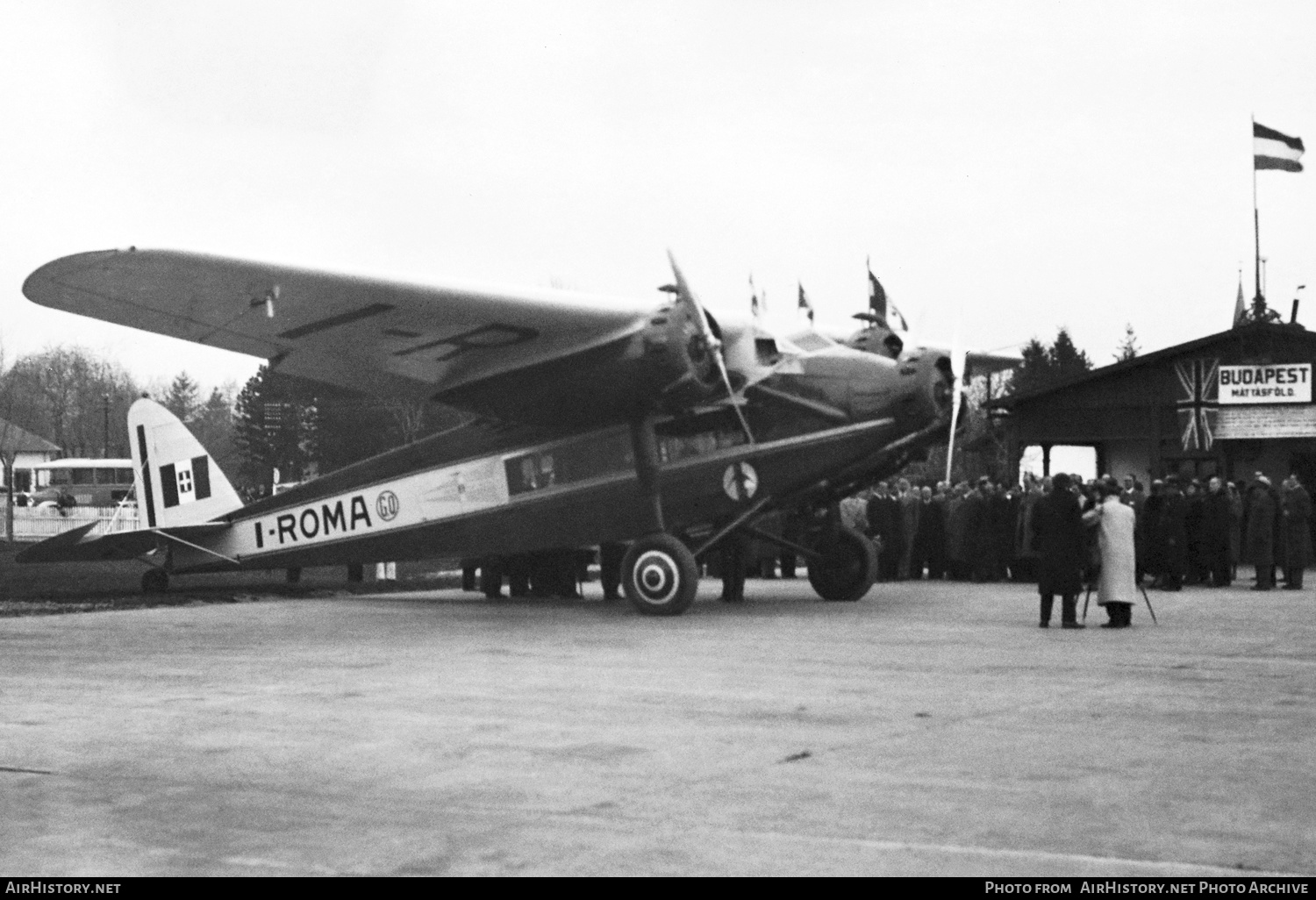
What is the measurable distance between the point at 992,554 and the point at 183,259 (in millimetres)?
16451

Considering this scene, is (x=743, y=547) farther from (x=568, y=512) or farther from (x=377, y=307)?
(x=377, y=307)

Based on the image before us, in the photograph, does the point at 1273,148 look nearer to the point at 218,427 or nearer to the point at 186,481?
the point at 186,481

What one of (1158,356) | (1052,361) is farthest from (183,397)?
(1158,356)

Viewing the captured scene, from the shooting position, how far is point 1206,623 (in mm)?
17281

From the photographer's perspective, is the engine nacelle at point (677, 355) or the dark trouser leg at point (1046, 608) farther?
the engine nacelle at point (677, 355)

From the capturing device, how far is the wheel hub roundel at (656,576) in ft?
59.0

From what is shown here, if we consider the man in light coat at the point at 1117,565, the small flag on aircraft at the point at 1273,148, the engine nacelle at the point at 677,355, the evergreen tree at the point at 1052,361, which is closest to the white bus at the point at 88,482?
the evergreen tree at the point at 1052,361

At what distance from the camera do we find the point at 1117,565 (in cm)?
1680

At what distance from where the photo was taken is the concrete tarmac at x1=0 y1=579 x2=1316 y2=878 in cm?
602

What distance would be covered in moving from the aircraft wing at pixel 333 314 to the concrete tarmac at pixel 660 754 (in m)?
3.41

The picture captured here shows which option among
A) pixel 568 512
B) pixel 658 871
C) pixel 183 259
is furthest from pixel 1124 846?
pixel 568 512

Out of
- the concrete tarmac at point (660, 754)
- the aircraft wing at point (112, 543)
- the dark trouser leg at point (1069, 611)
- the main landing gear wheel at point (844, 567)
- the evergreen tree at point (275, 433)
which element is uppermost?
the evergreen tree at point (275, 433)

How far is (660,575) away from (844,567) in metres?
3.86

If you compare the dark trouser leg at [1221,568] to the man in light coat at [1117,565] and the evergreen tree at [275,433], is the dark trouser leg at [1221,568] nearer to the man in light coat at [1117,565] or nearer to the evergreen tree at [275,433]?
the man in light coat at [1117,565]
